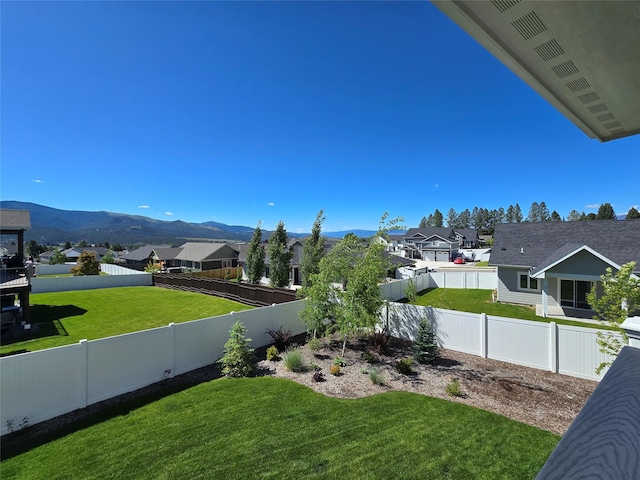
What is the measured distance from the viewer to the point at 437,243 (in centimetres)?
5609

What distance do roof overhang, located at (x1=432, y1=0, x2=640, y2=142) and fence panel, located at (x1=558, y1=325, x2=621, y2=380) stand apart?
8.25m

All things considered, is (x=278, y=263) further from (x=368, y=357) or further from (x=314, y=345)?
(x=368, y=357)

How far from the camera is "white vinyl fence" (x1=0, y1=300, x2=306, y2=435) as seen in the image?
585cm

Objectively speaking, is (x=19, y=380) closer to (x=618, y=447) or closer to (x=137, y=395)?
(x=137, y=395)

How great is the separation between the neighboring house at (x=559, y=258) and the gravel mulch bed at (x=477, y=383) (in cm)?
774

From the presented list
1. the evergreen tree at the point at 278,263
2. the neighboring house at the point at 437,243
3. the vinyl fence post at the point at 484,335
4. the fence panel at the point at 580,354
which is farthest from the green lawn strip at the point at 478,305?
the neighboring house at the point at 437,243

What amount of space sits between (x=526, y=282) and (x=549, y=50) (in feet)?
62.4

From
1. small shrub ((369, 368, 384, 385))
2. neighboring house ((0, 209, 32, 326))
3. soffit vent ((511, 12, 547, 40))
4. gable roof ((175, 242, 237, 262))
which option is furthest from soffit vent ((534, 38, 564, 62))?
gable roof ((175, 242, 237, 262))

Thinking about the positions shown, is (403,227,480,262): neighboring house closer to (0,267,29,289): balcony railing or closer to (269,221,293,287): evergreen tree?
(269,221,293,287): evergreen tree

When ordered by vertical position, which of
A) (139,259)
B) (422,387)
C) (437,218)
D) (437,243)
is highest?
(437,218)

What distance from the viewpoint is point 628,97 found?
205 cm

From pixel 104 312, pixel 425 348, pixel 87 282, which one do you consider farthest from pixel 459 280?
pixel 87 282

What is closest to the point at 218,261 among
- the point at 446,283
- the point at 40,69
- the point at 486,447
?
the point at 446,283

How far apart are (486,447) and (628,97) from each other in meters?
5.37
